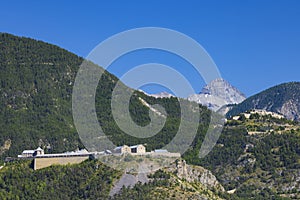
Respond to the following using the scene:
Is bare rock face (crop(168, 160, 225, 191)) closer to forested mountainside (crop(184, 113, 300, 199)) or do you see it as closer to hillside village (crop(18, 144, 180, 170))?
hillside village (crop(18, 144, 180, 170))

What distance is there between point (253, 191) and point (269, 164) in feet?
39.4

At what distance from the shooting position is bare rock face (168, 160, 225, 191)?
158 metres

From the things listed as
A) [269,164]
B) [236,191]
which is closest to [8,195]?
[236,191]

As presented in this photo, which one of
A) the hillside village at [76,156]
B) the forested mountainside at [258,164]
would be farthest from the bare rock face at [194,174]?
the forested mountainside at [258,164]

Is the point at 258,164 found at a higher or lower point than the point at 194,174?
higher

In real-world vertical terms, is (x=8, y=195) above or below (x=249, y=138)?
below

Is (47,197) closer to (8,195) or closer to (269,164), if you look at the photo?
(8,195)

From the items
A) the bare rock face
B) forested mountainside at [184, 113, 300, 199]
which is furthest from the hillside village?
forested mountainside at [184, 113, 300, 199]

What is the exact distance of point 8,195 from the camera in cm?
15288

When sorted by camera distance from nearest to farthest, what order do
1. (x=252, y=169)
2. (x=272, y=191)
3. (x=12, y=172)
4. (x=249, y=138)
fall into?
(x=12, y=172) < (x=272, y=191) < (x=252, y=169) < (x=249, y=138)

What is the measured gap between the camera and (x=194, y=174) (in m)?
162

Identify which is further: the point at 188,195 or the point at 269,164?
the point at 269,164

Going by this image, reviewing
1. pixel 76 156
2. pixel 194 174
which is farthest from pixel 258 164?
pixel 76 156

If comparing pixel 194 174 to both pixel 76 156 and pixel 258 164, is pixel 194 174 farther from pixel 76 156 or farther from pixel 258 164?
pixel 258 164
